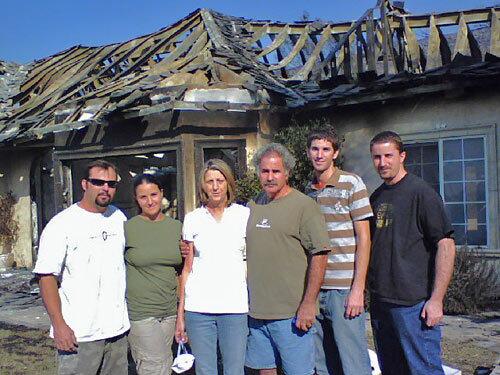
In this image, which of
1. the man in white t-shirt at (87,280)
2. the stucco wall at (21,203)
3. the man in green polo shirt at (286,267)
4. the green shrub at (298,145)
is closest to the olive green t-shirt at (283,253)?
the man in green polo shirt at (286,267)

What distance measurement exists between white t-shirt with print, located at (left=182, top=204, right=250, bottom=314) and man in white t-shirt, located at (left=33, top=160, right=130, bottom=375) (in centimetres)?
54

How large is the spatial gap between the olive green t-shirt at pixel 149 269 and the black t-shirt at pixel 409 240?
4.70ft

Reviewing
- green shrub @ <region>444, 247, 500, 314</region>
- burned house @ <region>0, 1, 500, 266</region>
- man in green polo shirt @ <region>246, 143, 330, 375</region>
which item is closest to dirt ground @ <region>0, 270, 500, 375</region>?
green shrub @ <region>444, 247, 500, 314</region>

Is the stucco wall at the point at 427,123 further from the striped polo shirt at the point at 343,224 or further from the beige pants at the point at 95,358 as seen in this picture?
the beige pants at the point at 95,358

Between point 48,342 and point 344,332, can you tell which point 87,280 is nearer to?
point 344,332

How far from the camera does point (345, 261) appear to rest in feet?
12.0

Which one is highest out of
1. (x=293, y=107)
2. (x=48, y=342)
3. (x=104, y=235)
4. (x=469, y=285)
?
(x=293, y=107)

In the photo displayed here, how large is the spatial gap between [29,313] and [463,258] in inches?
261

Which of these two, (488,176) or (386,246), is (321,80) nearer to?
(488,176)

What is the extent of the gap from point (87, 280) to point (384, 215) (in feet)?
6.56

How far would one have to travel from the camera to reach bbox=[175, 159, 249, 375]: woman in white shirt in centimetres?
366

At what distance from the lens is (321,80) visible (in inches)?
349

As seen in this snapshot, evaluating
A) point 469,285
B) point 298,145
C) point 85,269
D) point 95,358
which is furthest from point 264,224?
point 469,285

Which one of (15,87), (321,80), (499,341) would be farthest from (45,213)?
(499,341)
